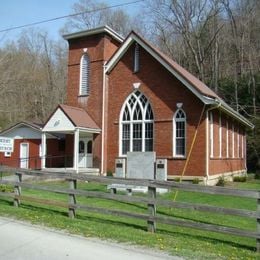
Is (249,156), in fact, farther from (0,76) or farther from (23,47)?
(23,47)

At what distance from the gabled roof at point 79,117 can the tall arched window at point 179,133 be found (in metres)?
5.27

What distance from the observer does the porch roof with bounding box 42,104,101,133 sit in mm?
27542

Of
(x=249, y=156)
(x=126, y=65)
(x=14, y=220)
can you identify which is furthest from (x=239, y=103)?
(x=14, y=220)

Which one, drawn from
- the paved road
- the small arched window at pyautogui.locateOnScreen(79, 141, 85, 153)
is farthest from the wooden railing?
the small arched window at pyautogui.locateOnScreen(79, 141, 85, 153)

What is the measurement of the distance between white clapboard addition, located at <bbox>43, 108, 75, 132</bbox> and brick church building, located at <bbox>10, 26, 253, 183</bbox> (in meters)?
0.06

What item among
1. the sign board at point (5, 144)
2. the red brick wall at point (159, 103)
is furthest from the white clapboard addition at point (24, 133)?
the sign board at point (5, 144)

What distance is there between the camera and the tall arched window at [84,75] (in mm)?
29984

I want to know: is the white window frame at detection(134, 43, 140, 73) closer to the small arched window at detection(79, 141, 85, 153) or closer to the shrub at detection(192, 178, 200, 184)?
the small arched window at detection(79, 141, 85, 153)

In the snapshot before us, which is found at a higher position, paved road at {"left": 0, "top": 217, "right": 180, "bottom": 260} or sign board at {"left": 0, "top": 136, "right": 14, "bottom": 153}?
sign board at {"left": 0, "top": 136, "right": 14, "bottom": 153}

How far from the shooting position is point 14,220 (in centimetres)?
1170

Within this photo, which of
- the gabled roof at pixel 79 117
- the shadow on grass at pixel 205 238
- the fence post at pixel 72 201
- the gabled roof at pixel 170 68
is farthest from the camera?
the gabled roof at pixel 79 117

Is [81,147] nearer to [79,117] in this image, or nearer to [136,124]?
[79,117]

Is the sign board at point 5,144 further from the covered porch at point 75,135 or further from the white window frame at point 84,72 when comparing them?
the white window frame at point 84,72

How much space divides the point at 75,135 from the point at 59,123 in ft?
4.58
